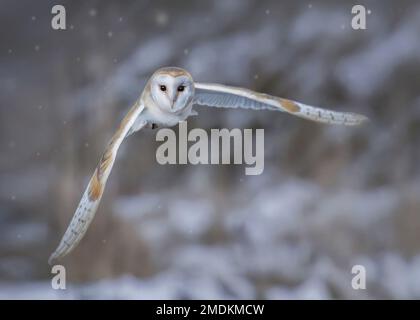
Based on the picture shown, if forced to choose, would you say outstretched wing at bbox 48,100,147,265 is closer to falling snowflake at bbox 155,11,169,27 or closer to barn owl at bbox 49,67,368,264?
barn owl at bbox 49,67,368,264

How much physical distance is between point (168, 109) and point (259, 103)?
0.36m

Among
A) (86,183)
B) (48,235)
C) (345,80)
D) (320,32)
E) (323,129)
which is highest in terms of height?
(320,32)

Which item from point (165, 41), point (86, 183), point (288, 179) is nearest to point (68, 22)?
point (165, 41)

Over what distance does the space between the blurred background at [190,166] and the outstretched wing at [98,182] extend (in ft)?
0.25

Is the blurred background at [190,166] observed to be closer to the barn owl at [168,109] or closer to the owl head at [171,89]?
the barn owl at [168,109]

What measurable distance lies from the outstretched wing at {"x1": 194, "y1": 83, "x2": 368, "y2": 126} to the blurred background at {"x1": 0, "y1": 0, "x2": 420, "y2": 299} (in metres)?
0.03

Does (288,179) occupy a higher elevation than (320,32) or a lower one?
lower

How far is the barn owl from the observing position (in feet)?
8.17

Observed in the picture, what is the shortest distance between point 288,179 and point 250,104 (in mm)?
313

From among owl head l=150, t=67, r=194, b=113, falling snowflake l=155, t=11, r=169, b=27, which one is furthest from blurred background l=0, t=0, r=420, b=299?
owl head l=150, t=67, r=194, b=113

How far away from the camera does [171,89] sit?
8.10 feet

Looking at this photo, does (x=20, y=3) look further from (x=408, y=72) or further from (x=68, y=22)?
(x=408, y=72)

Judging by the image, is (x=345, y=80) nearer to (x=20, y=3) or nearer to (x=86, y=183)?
(x=86, y=183)

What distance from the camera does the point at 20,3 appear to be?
2.65 meters
